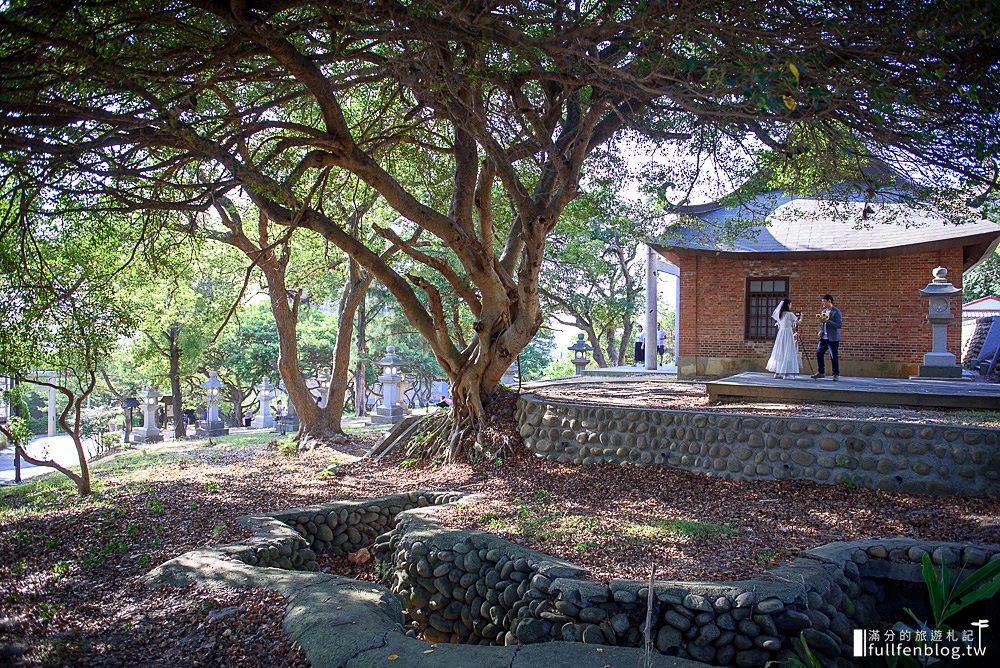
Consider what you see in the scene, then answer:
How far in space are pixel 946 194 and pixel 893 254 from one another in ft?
26.7

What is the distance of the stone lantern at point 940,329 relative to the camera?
577 inches

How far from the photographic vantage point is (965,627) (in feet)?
22.5

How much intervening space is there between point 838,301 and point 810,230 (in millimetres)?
2203

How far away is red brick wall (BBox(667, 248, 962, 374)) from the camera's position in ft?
54.4

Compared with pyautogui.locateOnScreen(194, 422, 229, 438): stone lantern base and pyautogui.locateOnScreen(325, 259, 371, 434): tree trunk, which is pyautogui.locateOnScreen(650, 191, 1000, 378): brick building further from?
pyautogui.locateOnScreen(194, 422, 229, 438): stone lantern base

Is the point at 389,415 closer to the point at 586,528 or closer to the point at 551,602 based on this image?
the point at 586,528

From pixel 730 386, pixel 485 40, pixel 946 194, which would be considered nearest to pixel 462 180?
pixel 485 40

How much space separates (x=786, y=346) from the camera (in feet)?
45.4

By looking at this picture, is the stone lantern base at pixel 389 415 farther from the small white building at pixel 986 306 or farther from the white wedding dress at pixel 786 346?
the small white building at pixel 986 306

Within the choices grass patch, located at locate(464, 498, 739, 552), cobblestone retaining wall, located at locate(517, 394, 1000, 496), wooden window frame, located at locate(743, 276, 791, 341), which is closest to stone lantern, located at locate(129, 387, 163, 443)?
cobblestone retaining wall, located at locate(517, 394, 1000, 496)

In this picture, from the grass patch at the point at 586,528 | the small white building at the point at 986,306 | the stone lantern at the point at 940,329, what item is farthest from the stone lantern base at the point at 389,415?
the small white building at the point at 986,306

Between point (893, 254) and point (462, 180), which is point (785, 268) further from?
point (462, 180)

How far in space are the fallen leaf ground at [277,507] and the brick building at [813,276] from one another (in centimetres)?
792

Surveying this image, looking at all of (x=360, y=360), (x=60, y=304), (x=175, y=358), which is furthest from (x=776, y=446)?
(x=360, y=360)
